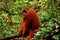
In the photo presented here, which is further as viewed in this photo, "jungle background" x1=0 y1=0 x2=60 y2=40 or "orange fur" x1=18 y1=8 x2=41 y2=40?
"orange fur" x1=18 y1=8 x2=41 y2=40

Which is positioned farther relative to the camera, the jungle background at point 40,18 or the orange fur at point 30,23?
the orange fur at point 30,23

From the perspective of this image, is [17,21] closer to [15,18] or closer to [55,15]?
[15,18]

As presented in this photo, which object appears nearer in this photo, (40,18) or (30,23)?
(30,23)

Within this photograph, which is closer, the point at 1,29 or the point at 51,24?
the point at 51,24

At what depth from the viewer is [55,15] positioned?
15.0ft

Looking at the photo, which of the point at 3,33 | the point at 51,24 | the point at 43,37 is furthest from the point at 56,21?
the point at 3,33

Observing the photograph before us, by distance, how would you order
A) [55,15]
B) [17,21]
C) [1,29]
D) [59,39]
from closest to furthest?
1. [59,39]
2. [55,15]
3. [1,29]
4. [17,21]

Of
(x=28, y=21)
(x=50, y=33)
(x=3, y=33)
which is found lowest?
(x=3, y=33)

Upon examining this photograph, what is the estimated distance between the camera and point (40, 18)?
19.6ft

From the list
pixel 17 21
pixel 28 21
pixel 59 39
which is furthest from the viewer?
pixel 17 21

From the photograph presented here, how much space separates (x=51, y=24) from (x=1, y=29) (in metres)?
2.82

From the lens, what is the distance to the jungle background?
3.41 meters

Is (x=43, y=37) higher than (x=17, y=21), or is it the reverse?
(x=43, y=37)

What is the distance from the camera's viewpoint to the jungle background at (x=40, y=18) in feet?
11.2
